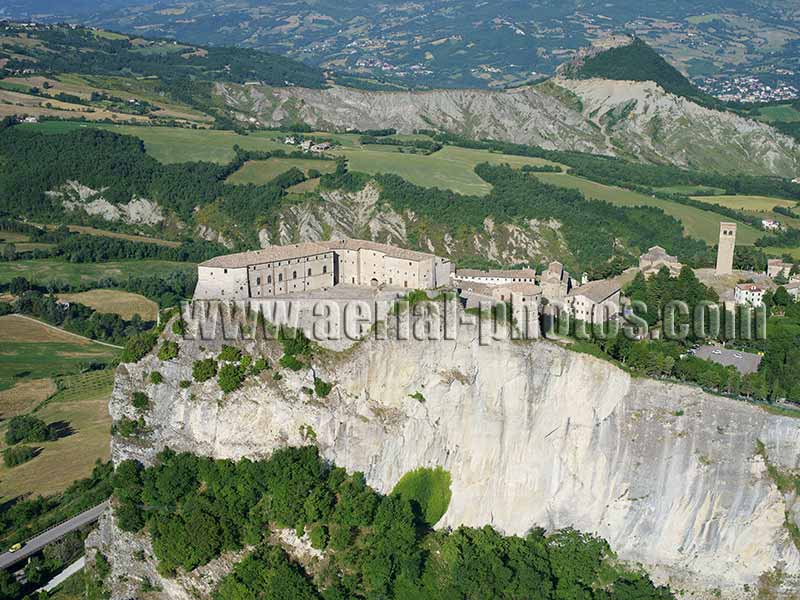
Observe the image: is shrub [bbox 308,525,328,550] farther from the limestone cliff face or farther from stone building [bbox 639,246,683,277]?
stone building [bbox 639,246,683,277]

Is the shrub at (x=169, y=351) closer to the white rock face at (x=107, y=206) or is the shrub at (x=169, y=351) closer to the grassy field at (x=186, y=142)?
the white rock face at (x=107, y=206)

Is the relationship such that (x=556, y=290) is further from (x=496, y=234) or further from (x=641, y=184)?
(x=641, y=184)

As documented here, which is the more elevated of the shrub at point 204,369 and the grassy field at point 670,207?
the grassy field at point 670,207

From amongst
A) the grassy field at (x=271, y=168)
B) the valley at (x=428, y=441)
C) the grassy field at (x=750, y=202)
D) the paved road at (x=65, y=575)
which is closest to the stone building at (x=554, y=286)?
the valley at (x=428, y=441)

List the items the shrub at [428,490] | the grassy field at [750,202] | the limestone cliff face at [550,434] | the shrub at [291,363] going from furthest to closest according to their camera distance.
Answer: the grassy field at [750,202]
the shrub at [428,490]
the limestone cliff face at [550,434]
the shrub at [291,363]

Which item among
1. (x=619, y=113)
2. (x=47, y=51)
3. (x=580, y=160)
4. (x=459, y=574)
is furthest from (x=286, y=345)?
(x=47, y=51)

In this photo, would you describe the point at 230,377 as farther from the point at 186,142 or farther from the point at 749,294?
the point at 186,142

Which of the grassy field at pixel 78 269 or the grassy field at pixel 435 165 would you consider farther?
the grassy field at pixel 435 165
